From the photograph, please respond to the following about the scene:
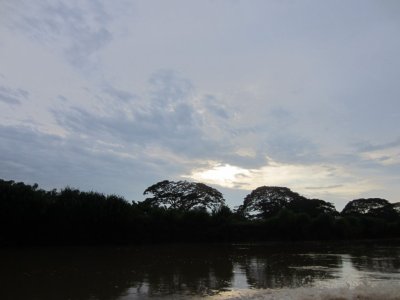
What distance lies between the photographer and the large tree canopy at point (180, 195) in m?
67.6

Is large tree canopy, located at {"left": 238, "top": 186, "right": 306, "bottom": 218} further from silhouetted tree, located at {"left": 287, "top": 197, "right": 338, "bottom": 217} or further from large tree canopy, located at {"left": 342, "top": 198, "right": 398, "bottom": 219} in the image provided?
large tree canopy, located at {"left": 342, "top": 198, "right": 398, "bottom": 219}

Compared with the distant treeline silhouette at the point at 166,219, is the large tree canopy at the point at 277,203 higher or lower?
higher

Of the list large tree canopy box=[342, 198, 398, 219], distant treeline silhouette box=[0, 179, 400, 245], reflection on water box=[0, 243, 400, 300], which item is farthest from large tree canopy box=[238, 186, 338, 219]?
reflection on water box=[0, 243, 400, 300]

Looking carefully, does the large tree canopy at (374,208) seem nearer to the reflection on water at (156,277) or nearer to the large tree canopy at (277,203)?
the large tree canopy at (277,203)

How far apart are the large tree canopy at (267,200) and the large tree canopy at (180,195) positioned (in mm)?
7460

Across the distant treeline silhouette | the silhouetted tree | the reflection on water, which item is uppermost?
the silhouetted tree

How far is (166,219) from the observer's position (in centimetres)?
5084

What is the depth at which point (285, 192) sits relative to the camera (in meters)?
72.9

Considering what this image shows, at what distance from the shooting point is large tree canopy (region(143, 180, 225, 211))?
222ft

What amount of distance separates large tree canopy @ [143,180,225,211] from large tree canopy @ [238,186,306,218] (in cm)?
746

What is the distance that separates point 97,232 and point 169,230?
9.35 meters

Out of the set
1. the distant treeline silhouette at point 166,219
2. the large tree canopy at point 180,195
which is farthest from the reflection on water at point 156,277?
the large tree canopy at point 180,195

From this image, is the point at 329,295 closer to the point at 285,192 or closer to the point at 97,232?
the point at 97,232

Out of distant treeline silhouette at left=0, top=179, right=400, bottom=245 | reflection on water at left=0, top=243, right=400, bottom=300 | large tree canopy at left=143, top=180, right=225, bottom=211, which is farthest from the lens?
large tree canopy at left=143, top=180, right=225, bottom=211
